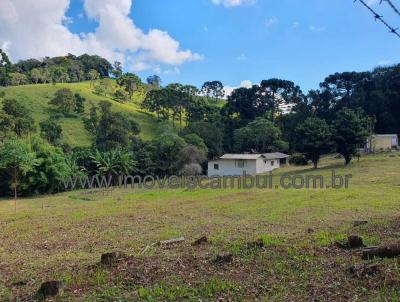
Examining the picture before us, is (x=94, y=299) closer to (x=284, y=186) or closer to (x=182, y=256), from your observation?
(x=182, y=256)

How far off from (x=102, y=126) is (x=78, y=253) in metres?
45.2

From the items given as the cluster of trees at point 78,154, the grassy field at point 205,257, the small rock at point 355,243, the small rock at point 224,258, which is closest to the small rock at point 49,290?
the grassy field at point 205,257

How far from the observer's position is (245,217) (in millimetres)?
14961

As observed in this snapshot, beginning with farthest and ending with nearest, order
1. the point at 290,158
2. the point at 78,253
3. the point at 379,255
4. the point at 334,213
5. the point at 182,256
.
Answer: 1. the point at 290,158
2. the point at 334,213
3. the point at 78,253
4. the point at 182,256
5. the point at 379,255

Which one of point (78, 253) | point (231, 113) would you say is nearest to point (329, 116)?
point (231, 113)

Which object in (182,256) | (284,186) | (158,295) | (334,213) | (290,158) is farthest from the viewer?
(290,158)

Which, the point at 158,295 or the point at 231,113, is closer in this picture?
the point at 158,295

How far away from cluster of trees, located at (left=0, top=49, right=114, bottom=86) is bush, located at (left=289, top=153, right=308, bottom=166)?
66.3 meters

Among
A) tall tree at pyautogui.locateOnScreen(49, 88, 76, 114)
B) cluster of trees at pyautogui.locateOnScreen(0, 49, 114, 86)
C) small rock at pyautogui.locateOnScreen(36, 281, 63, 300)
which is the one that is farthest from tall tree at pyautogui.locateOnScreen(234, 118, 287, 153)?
cluster of trees at pyautogui.locateOnScreen(0, 49, 114, 86)

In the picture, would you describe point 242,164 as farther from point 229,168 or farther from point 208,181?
point 208,181

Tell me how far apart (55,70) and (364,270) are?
100m

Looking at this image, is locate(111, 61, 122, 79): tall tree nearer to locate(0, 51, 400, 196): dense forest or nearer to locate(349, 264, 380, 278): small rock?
locate(0, 51, 400, 196): dense forest

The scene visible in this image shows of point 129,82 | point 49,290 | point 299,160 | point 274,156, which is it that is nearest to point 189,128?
point 274,156

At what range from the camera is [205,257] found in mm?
6746
